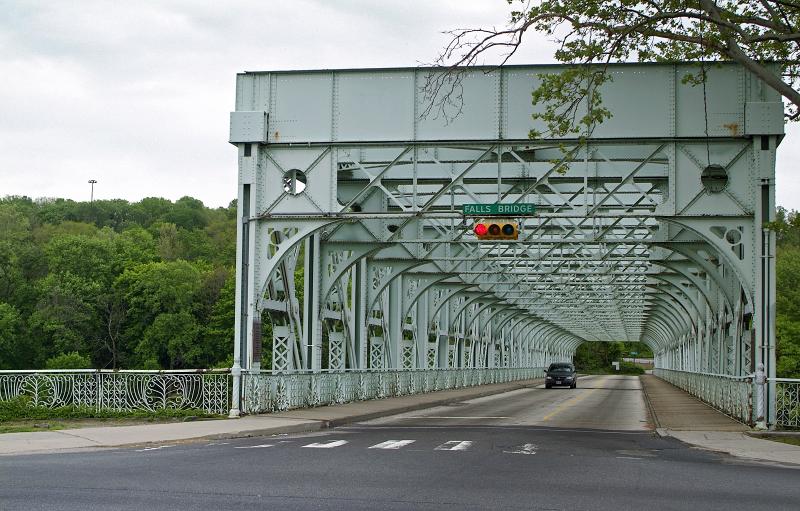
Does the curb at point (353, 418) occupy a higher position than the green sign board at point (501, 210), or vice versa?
the green sign board at point (501, 210)

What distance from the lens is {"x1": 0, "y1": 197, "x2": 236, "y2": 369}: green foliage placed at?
270 feet

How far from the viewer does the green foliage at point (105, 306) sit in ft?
270

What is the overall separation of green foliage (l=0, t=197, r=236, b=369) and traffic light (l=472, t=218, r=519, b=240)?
193 ft

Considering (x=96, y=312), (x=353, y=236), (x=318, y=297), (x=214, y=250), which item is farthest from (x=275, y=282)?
(x=214, y=250)

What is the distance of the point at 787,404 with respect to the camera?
75.1 feet

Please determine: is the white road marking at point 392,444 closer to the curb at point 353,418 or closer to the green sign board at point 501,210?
the curb at point 353,418

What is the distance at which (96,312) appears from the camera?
8706cm

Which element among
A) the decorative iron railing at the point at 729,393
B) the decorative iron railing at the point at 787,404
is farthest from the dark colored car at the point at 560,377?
the decorative iron railing at the point at 787,404

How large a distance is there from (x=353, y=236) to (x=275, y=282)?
4218 millimetres

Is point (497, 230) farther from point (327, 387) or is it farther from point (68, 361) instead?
point (68, 361)

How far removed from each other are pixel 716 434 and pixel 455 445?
20.9 feet

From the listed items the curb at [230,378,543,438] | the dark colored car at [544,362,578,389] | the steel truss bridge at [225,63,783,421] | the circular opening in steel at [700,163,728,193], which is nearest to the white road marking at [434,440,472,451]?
the curb at [230,378,543,438]

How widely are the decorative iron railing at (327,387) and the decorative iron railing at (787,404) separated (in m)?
11.7

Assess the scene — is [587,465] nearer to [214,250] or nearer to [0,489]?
[0,489]
